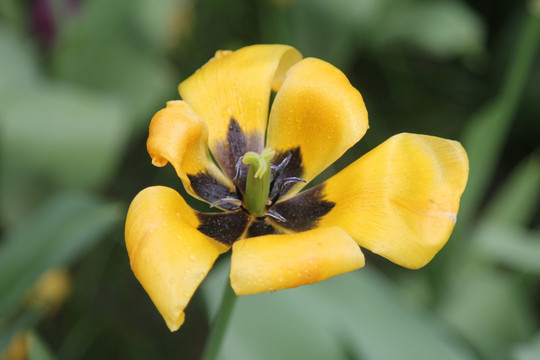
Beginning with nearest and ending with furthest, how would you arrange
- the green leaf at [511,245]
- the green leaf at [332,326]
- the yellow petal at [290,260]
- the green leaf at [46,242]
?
1. the yellow petal at [290,260]
2. the green leaf at [46,242]
3. the green leaf at [332,326]
4. the green leaf at [511,245]

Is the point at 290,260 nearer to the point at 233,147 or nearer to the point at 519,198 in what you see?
the point at 233,147

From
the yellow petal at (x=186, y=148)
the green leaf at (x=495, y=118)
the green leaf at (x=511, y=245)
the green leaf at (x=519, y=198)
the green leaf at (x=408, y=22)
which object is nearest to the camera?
the yellow petal at (x=186, y=148)

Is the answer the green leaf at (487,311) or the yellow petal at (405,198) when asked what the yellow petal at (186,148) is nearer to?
the yellow petal at (405,198)

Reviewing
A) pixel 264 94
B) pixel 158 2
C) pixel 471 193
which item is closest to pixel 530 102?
pixel 471 193

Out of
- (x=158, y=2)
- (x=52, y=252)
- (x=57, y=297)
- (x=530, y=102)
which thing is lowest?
(x=57, y=297)

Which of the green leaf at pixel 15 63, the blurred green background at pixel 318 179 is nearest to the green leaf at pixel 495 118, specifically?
the blurred green background at pixel 318 179

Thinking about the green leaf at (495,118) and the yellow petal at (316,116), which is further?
the green leaf at (495,118)

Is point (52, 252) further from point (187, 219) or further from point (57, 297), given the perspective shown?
point (57, 297)

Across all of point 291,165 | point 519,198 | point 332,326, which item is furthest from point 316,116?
point 519,198
